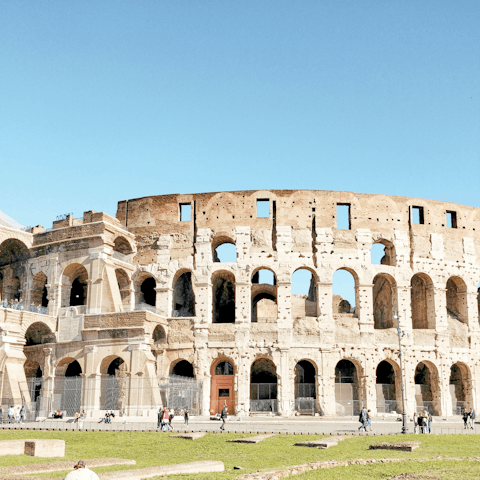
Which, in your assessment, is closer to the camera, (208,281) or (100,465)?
(100,465)

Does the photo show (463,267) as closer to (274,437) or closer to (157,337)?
(157,337)

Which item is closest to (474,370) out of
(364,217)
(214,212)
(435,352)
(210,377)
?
(435,352)

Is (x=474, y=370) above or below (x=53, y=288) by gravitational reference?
below

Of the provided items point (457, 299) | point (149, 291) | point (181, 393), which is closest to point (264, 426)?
point (181, 393)

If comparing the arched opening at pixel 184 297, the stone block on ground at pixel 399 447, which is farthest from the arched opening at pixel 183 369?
the stone block on ground at pixel 399 447

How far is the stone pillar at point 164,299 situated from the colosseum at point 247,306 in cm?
7

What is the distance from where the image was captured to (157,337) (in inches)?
1314

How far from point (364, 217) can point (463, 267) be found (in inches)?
261

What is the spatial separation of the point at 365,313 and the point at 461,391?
25.0 ft

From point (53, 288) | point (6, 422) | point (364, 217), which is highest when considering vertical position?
point (364, 217)

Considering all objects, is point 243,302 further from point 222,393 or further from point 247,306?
point 222,393

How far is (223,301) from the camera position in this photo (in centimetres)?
3797

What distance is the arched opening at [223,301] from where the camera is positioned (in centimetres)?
3753

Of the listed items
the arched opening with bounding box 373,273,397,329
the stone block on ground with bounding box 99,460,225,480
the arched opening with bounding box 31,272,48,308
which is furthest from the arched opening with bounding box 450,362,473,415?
the stone block on ground with bounding box 99,460,225,480
